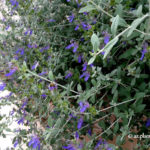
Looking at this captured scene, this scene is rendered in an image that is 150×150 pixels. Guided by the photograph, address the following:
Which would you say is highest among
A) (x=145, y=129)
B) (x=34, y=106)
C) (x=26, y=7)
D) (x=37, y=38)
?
(x=26, y=7)

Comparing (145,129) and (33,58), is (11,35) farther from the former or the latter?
(145,129)

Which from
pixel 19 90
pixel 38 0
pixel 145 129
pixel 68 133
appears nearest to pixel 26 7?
pixel 38 0

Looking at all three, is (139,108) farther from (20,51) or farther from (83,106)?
(20,51)

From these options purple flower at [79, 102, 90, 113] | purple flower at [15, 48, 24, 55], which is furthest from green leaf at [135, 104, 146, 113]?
purple flower at [15, 48, 24, 55]

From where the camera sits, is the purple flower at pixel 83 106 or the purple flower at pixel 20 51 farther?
the purple flower at pixel 20 51

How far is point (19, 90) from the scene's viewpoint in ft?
3.01

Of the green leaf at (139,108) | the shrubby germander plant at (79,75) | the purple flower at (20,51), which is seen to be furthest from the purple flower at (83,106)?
the purple flower at (20,51)

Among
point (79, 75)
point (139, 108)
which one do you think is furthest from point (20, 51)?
point (139, 108)

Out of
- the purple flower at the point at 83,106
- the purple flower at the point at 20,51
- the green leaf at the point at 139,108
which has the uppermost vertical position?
the purple flower at the point at 20,51

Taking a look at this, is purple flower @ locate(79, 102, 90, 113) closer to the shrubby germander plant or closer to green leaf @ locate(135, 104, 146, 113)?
the shrubby germander plant

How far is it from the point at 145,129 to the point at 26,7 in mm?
709

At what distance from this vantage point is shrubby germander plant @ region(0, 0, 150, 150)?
30.5 inches

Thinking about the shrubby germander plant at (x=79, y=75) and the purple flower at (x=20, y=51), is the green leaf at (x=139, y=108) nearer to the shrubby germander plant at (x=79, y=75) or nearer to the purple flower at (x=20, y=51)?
the shrubby germander plant at (x=79, y=75)

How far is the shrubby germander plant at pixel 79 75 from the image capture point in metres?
0.77
